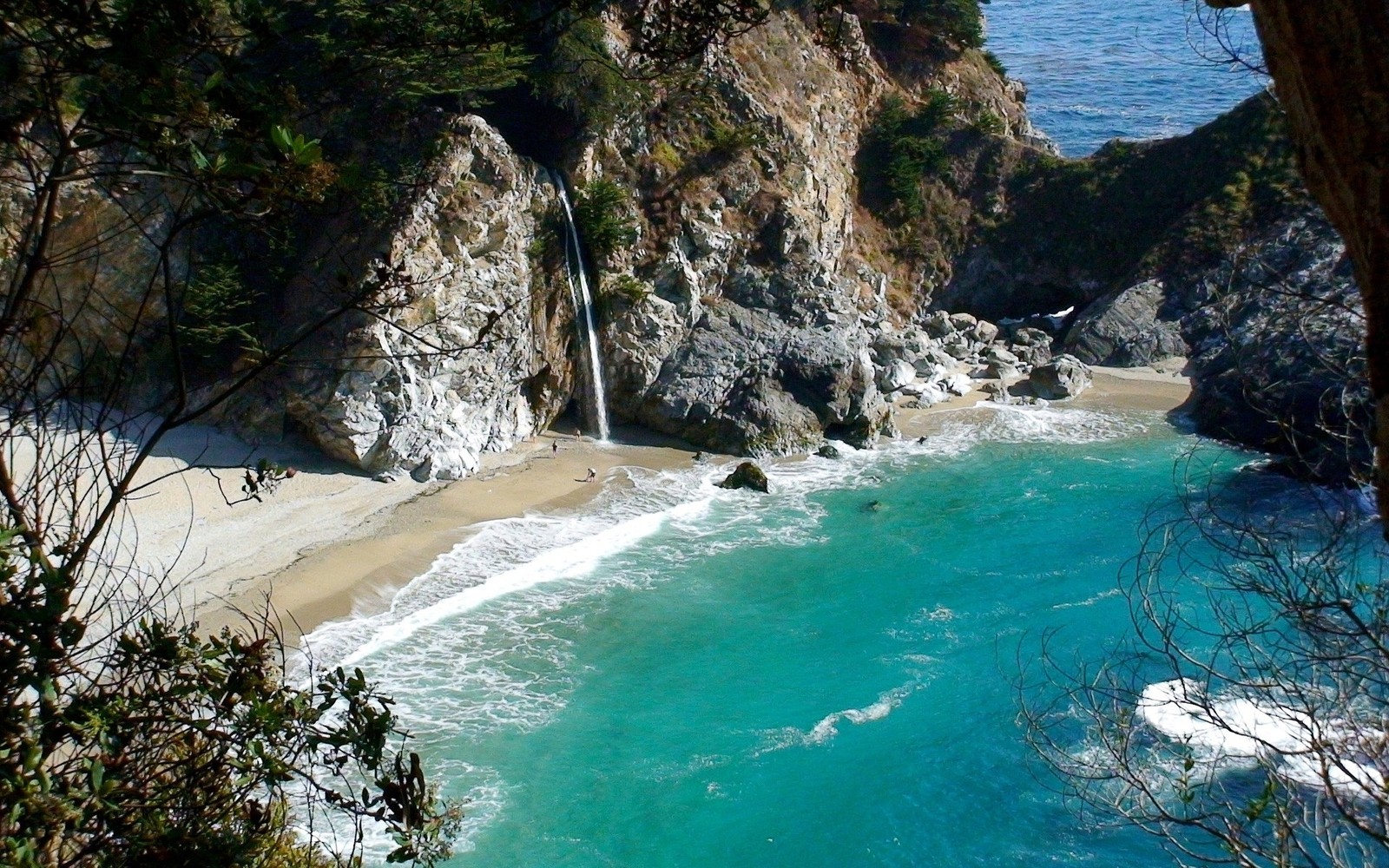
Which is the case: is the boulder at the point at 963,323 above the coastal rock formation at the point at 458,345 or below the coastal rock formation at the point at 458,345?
below

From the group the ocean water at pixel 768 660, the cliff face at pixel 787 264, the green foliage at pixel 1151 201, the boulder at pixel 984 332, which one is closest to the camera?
the ocean water at pixel 768 660

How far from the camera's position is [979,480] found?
69.9ft

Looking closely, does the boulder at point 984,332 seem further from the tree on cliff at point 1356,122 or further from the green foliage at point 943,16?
the tree on cliff at point 1356,122

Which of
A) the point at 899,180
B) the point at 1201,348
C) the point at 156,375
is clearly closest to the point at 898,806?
the point at 156,375

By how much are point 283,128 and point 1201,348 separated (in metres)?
26.4

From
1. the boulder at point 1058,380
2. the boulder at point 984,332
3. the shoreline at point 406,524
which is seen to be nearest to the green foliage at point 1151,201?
the boulder at point 984,332

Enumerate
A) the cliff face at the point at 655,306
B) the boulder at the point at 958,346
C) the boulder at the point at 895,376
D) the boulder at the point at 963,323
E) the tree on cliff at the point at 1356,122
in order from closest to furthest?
the tree on cliff at the point at 1356,122 < the cliff face at the point at 655,306 < the boulder at the point at 895,376 < the boulder at the point at 958,346 < the boulder at the point at 963,323

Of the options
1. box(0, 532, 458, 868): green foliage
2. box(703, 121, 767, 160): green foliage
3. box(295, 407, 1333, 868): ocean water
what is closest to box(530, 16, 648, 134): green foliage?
box(703, 121, 767, 160): green foliage

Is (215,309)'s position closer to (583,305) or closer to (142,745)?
(583,305)

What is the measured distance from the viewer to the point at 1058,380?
25.9 metres

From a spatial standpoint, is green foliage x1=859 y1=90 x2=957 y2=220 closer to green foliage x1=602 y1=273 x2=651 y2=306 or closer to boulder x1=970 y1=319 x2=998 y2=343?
boulder x1=970 y1=319 x2=998 y2=343

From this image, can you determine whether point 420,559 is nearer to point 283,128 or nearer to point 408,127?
point 408,127

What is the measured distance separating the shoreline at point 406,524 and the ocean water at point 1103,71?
75.1ft

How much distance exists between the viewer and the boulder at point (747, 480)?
800 inches
